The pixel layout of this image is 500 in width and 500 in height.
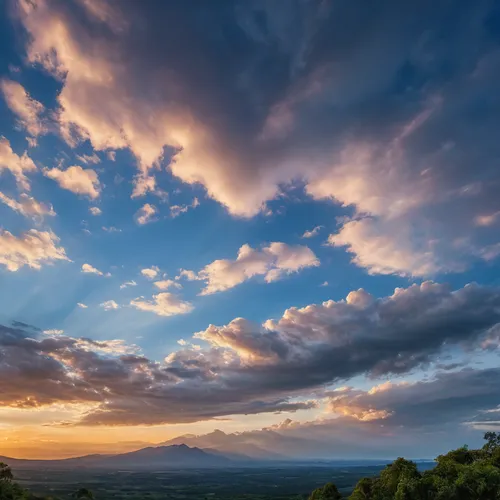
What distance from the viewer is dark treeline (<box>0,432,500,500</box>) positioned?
4809 centimetres

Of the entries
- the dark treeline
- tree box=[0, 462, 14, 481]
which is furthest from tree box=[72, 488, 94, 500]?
the dark treeline

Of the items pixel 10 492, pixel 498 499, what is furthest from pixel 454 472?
pixel 10 492

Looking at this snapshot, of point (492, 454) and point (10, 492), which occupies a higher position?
point (492, 454)

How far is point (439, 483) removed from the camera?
162 ft

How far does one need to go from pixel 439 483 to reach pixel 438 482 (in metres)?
0.14

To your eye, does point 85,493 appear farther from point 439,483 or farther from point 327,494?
point 439,483

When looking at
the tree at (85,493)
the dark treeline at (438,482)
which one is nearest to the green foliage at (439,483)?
the dark treeline at (438,482)

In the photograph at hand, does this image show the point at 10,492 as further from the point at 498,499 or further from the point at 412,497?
the point at 498,499

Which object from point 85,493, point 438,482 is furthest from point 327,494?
point 85,493

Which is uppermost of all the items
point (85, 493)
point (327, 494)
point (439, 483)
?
point (439, 483)

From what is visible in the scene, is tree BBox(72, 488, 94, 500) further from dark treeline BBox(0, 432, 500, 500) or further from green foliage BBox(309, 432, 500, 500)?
green foliage BBox(309, 432, 500, 500)

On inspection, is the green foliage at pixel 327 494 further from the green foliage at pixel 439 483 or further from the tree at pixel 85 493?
the tree at pixel 85 493

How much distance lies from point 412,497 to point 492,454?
2018 centimetres

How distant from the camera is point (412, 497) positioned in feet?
164
